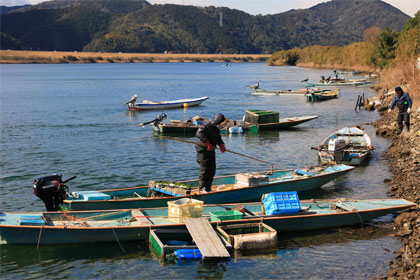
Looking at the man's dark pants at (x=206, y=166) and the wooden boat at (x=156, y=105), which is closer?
the man's dark pants at (x=206, y=166)

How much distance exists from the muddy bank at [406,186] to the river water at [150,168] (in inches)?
19.2

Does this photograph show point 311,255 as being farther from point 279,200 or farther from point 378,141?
point 378,141

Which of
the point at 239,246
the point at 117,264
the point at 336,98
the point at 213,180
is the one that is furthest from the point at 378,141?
the point at 336,98

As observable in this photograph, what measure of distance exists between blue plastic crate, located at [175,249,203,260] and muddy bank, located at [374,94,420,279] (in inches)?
183

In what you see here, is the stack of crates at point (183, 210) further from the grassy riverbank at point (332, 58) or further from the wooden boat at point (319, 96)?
the grassy riverbank at point (332, 58)

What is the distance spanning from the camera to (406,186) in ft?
61.3

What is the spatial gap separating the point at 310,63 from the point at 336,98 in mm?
95667

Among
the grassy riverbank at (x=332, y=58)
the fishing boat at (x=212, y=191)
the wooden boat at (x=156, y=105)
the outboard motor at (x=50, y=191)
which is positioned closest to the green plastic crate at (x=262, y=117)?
the fishing boat at (x=212, y=191)

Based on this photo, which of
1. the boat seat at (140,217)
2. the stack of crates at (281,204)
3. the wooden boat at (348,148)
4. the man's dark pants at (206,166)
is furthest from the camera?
the wooden boat at (348,148)

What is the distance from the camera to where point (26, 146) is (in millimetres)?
30500

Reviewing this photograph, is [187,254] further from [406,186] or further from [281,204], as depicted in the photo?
[406,186]

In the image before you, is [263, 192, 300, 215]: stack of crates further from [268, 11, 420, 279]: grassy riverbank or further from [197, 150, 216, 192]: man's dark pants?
[268, 11, 420, 279]: grassy riverbank

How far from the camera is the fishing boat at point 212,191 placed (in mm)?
15984

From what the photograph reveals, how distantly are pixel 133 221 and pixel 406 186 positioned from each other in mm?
10308
